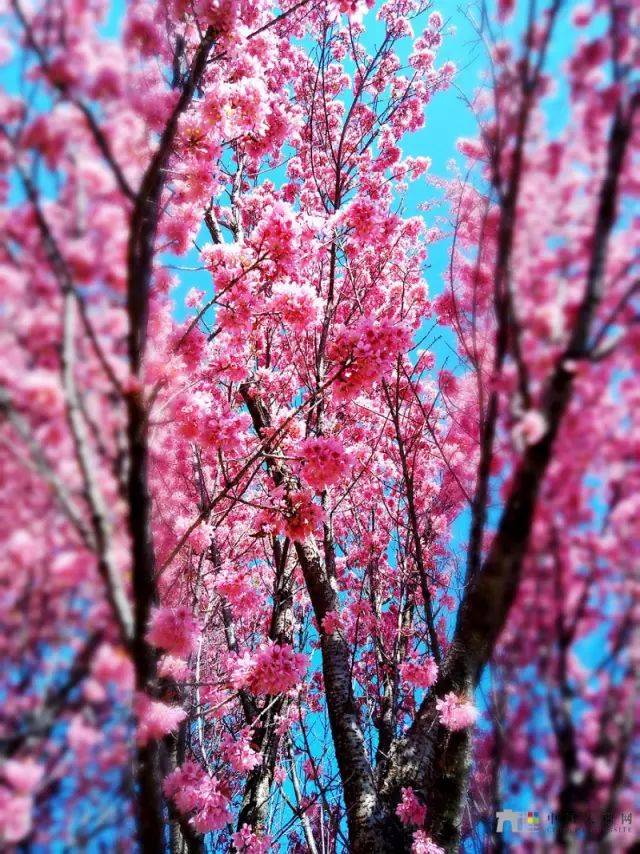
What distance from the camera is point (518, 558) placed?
2.67 ft

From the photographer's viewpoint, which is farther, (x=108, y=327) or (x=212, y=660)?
(x=212, y=660)

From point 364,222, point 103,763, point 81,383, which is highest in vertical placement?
point 364,222

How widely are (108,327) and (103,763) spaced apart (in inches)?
25.7

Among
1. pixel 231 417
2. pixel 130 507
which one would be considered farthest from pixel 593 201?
pixel 231 417

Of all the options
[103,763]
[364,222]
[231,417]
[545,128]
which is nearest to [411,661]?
[231,417]

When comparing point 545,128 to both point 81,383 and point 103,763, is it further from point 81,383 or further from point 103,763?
point 103,763

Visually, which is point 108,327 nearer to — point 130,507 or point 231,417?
point 130,507

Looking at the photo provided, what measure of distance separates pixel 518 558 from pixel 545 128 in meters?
0.70

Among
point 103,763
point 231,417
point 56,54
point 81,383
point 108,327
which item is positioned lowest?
point 103,763

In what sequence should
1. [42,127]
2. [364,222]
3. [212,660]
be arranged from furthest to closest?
[212,660]
[364,222]
[42,127]

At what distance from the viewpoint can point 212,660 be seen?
6.13 m

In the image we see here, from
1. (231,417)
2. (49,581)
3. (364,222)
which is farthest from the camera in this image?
(364,222)

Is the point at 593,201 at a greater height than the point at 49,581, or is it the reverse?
the point at 593,201

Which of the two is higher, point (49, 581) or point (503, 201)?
point (503, 201)
